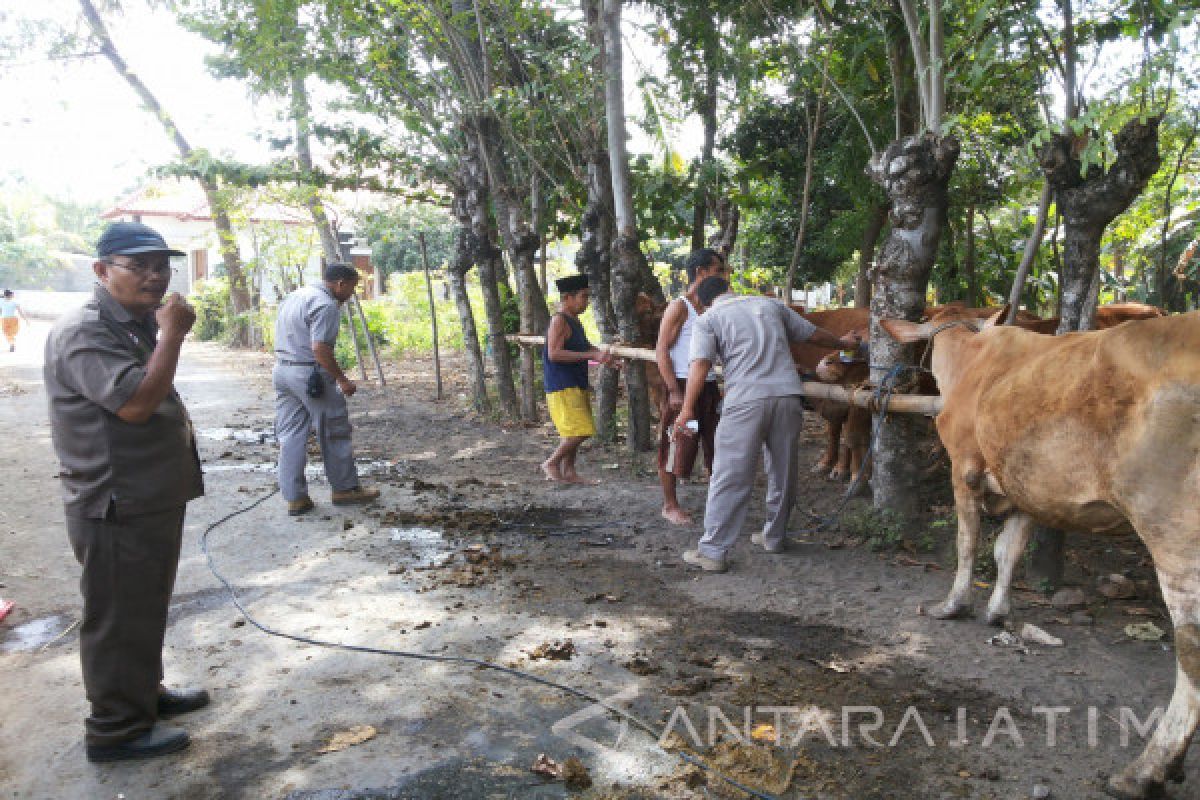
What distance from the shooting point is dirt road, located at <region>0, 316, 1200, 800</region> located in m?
3.23

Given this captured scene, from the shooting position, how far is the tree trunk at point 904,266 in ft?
18.3

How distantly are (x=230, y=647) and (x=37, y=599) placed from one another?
5.83 feet

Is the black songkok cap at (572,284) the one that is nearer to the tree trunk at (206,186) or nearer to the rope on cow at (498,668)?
the rope on cow at (498,668)

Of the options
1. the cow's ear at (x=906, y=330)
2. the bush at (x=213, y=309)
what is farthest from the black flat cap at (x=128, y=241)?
the bush at (x=213, y=309)

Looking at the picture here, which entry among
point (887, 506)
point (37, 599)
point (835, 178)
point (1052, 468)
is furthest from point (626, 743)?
point (835, 178)

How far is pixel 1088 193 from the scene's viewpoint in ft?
17.2

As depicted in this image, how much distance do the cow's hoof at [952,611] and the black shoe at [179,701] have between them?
3508 mm

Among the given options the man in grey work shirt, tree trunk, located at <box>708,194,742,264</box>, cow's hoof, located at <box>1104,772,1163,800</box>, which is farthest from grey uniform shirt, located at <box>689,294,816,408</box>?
tree trunk, located at <box>708,194,742,264</box>

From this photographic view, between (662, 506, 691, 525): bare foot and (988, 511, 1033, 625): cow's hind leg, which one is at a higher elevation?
(988, 511, 1033, 625): cow's hind leg

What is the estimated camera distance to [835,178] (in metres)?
10.5

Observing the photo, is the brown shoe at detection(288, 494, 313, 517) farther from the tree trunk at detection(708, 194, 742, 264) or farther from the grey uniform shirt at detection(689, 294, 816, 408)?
the tree trunk at detection(708, 194, 742, 264)

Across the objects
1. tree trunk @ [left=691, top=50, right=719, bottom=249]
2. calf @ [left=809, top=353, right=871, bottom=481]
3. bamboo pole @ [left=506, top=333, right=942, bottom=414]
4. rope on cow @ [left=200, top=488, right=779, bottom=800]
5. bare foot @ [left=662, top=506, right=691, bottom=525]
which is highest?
Result: tree trunk @ [left=691, top=50, right=719, bottom=249]

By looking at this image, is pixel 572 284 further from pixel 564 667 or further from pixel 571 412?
pixel 564 667

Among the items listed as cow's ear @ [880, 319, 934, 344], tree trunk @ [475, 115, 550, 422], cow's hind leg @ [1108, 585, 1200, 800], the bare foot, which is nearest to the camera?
cow's hind leg @ [1108, 585, 1200, 800]
